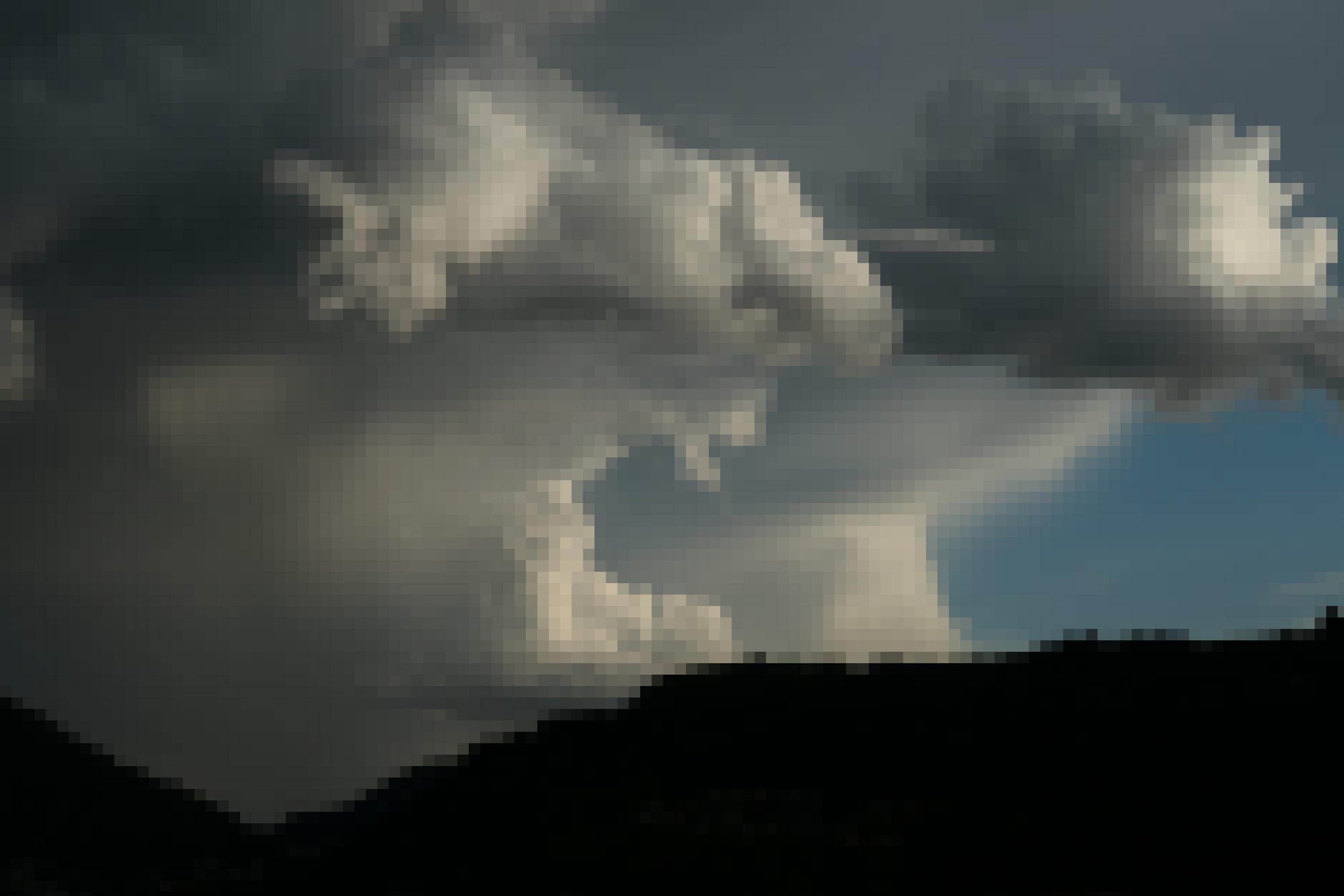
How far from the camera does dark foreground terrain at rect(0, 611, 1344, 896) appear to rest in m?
98.8

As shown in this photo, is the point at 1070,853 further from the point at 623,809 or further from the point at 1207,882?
the point at 623,809

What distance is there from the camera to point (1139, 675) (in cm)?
14388

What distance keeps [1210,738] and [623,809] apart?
59.0 meters

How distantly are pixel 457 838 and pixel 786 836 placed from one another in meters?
44.8

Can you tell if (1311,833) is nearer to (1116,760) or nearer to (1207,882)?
(1207,882)

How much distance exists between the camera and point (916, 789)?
12975 cm

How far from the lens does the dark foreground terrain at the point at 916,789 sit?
9881 centimetres

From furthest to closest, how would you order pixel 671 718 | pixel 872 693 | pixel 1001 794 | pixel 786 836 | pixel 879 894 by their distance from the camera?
pixel 671 718 < pixel 872 693 < pixel 1001 794 < pixel 786 836 < pixel 879 894

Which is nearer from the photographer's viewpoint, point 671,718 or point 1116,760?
point 1116,760

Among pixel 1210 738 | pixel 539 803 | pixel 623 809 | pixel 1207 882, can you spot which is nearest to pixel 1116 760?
pixel 1210 738

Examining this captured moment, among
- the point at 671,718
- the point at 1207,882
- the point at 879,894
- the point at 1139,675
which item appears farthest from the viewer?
the point at 671,718

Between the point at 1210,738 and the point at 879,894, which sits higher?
the point at 1210,738

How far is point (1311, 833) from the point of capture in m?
96.1

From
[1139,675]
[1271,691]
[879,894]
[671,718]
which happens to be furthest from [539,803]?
[1271,691]
